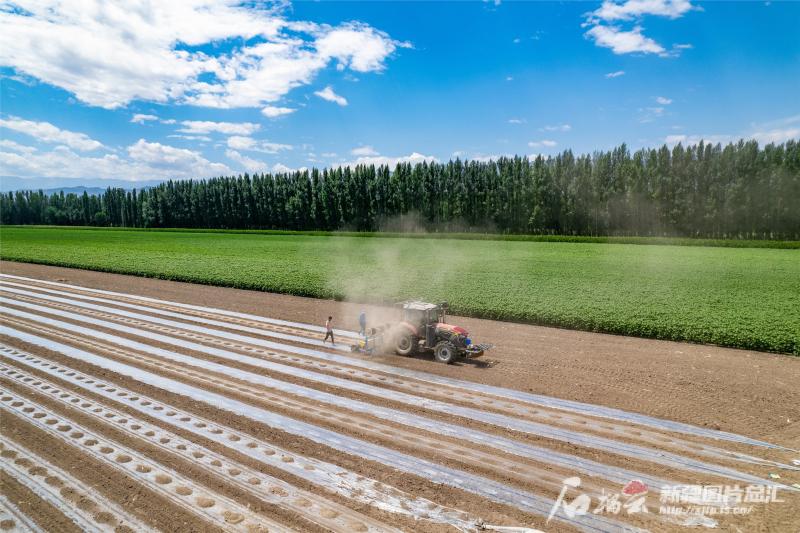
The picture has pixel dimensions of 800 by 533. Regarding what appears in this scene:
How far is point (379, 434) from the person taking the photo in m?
10.8

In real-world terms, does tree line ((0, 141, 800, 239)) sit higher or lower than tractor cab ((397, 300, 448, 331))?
higher

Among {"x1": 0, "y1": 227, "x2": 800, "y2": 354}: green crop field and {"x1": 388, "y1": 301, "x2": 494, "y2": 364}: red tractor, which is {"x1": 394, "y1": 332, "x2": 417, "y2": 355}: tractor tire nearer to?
{"x1": 388, "y1": 301, "x2": 494, "y2": 364}: red tractor

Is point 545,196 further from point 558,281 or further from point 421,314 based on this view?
point 421,314

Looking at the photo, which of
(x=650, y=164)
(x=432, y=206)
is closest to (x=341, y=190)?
(x=432, y=206)

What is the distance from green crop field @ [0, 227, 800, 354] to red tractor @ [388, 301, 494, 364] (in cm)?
807

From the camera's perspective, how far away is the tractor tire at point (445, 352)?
16.0 m

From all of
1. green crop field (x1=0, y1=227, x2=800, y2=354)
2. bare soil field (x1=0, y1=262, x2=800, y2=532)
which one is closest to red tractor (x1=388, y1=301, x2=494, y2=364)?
bare soil field (x1=0, y1=262, x2=800, y2=532)

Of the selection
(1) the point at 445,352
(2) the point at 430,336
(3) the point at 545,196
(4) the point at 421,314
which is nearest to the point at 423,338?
(2) the point at 430,336

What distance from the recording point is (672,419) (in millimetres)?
11820

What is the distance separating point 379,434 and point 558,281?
24176 mm

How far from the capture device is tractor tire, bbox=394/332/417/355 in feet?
55.3

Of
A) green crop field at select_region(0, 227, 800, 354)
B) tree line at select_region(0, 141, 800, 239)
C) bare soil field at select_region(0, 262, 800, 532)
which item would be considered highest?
tree line at select_region(0, 141, 800, 239)

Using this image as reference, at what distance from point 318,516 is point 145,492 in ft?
11.2

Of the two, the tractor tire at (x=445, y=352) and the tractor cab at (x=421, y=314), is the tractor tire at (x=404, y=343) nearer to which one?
the tractor cab at (x=421, y=314)
